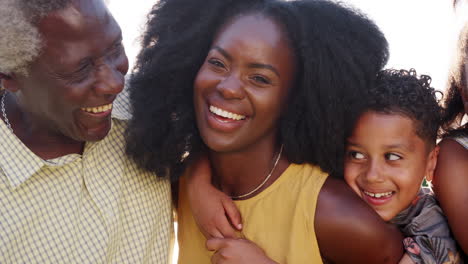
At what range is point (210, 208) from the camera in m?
2.37

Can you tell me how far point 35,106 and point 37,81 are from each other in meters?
0.13

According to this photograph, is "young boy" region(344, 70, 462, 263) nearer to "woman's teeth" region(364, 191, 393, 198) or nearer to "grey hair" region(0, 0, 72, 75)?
"woman's teeth" region(364, 191, 393, 198)

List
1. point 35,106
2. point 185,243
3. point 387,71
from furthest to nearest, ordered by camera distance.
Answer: point 185,243 < point 387,71 < point 35,106

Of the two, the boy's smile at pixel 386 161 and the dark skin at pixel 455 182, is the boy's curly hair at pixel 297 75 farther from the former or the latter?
the dark skin at pixel 455 182

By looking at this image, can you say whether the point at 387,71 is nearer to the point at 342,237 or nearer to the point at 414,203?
the point at 414,203

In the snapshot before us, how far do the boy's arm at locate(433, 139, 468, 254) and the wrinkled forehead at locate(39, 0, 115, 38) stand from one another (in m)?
1.52

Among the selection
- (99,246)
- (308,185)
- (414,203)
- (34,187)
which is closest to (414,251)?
(414,203)

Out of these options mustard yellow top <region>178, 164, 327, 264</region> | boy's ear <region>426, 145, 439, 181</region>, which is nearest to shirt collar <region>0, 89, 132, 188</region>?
mustard yellow top <region>178, 164, 327, 264</region>

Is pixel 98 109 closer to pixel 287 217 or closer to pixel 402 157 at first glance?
pixel 287 217

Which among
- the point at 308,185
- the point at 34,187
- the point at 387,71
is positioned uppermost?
the point at 387,71

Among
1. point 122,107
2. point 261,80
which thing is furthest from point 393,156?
point 122,107

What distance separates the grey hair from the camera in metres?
2.04

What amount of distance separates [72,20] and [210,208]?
94 cm

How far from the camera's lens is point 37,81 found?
84.4 inches
